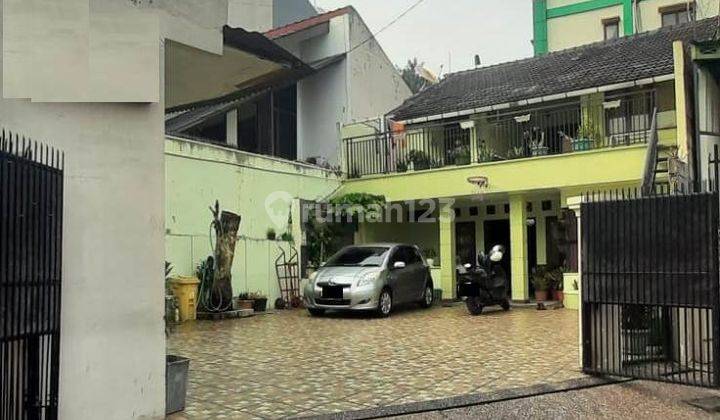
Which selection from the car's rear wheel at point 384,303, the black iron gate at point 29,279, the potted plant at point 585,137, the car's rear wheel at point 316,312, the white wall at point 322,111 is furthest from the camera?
the white wall at point 322,111

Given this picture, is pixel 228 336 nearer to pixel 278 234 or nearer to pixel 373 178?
pixel 278 234

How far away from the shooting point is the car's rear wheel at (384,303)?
12602 millimetres

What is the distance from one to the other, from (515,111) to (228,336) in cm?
957

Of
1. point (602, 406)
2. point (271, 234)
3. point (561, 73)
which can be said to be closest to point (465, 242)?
point (561, 73)

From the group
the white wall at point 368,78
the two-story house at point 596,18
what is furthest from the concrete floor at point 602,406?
the two-story house at point 596,18

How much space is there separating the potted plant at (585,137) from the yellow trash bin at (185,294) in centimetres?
883

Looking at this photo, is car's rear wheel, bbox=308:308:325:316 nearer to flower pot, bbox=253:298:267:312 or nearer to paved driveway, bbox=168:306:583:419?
paved driveway, bbox=168:306:583:419

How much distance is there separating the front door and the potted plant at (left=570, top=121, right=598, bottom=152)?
4.45 meters

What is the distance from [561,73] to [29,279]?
15613mm

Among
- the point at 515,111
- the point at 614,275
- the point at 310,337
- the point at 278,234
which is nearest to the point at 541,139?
the point at 515,111

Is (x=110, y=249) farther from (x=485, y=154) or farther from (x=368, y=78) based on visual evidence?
(x=368, y=78)

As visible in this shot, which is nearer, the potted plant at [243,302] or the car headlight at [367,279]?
the car headlight at [367,279]

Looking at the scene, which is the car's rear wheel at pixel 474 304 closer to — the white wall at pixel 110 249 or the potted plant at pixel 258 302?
the potted plant at pixel 258 302

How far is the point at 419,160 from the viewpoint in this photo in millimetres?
16938
